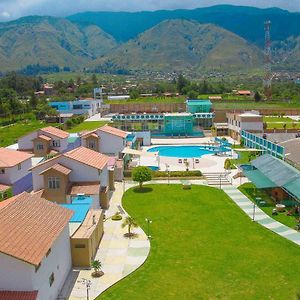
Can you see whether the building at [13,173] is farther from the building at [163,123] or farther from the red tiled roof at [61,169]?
the building at [163,123]

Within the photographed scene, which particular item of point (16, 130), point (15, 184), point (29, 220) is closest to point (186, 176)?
point (15, 184)

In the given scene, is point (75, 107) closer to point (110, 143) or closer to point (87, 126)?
point (87, 126)

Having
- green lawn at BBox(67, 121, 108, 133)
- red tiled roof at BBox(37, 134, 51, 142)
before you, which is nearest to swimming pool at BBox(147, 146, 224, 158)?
red tiled roof at BBox(37, 134, 51, 142)

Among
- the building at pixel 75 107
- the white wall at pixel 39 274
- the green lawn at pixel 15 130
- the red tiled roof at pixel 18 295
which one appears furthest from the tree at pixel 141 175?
the building at pixel 75 107

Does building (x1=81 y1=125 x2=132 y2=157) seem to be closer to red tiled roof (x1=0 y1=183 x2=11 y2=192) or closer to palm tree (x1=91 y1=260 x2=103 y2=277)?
red tiled roof (x1=0 y1=183 x2=11 y2=192)

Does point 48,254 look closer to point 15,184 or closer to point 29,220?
point 29,220

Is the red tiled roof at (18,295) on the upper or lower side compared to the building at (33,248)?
lower
